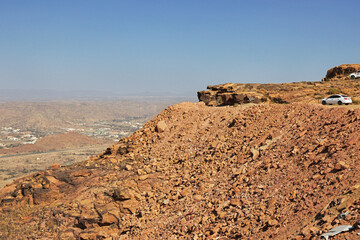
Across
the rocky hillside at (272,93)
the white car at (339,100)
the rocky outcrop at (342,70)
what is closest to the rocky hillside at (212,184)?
the rocky hillside at (272,93)

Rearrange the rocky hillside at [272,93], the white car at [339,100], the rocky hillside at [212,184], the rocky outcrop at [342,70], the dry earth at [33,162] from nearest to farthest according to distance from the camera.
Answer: the rocky hillside at [212,184] → the white car at [339,100] → the rocky hillside at [272,93] → the rocky outcrop at [342,70] → the dry earth at [33,162]

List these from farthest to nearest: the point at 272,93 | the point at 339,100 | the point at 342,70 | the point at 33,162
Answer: the point at 33,162
the point at 342,70
the point at 272,93
the point at 339,100

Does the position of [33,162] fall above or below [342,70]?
below

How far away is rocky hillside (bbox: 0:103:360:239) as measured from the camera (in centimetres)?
1028

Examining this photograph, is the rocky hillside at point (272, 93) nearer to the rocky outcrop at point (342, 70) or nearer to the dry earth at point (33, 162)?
the rocky outcrop at point (342, 70)

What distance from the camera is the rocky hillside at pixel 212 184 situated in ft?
33.7

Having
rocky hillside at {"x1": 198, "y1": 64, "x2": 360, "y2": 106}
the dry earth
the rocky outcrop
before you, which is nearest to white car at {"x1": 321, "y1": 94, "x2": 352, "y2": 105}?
rocky hillside at {"x1": 198, "y1": 64, "x2": 360, "y2": 106}

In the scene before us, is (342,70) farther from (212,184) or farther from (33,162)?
(33,162)

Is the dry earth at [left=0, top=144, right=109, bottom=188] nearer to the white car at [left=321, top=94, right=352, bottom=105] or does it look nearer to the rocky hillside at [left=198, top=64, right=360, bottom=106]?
the rocky hillside at [left=198, top=64, right=360, bottom=106]

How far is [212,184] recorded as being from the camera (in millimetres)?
14930

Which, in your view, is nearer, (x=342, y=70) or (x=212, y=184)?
(x=212, y=184)

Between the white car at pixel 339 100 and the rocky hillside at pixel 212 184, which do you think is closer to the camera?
the rocky hillside at pixel 212 184

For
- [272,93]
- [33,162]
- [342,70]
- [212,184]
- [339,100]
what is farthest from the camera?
[33,162]

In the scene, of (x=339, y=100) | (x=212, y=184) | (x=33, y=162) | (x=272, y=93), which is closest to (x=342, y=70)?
(x=272, y=93)
